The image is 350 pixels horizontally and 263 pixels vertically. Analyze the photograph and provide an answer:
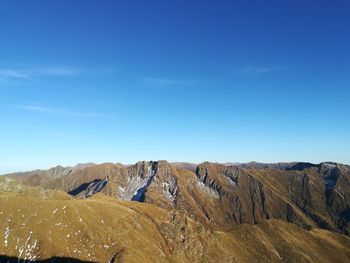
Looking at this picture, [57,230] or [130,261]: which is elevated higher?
[57,230]

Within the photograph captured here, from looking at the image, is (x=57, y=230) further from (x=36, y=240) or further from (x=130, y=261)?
(x=130, y=261)

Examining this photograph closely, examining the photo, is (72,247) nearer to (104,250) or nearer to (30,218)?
(104,250)

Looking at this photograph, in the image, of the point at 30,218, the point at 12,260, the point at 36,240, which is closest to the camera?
the point at 12,260

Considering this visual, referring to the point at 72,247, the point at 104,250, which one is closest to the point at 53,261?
the point at 72,247

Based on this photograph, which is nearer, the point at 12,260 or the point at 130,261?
the point at 12,260

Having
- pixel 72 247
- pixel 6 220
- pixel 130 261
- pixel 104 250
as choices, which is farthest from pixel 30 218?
pixel 130 261

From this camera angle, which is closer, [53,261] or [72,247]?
[53,261]

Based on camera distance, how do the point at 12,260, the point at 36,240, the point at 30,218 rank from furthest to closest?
the point at 30,218, the point at 36,240, the point at 12,260

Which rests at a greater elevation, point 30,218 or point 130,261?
point 30,218

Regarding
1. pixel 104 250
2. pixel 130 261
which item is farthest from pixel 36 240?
pixel 130 261
